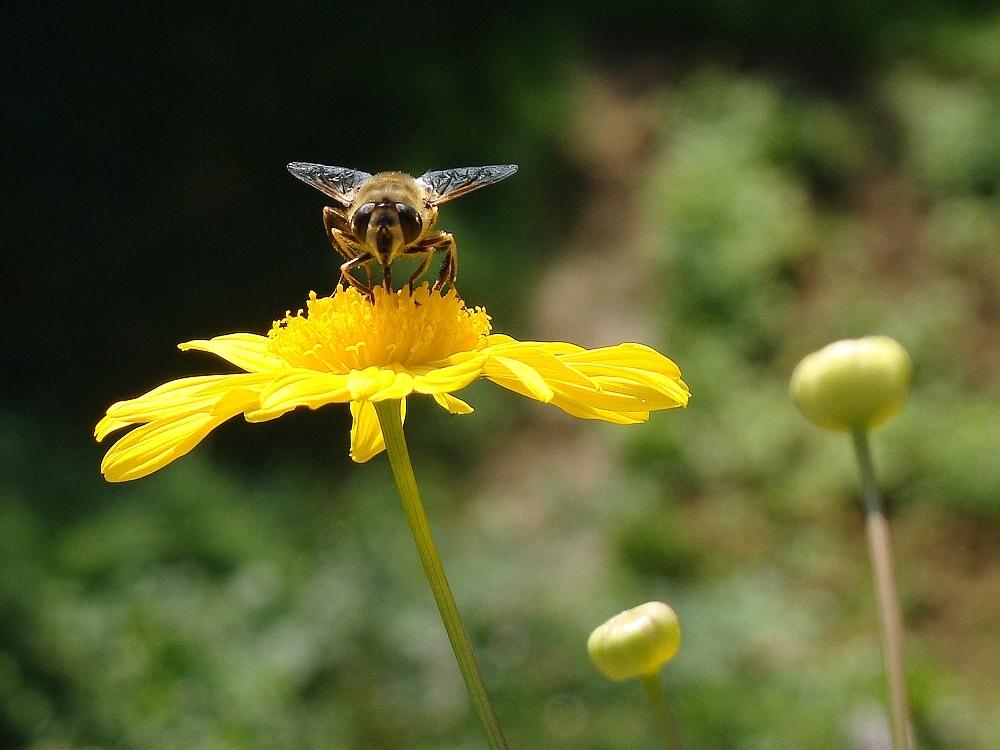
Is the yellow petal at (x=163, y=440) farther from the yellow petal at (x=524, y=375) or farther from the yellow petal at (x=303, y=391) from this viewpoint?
the yellow petal at (x=524, y=375)

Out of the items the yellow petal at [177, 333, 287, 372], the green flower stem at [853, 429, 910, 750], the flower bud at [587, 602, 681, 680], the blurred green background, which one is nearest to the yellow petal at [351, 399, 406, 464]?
the yellow petal at [177, 333, 287, 372]

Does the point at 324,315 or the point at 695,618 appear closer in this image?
the point at 324,315

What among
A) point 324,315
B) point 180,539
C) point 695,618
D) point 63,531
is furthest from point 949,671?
point 324,315

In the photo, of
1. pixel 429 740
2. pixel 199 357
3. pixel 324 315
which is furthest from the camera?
pixel 199 357

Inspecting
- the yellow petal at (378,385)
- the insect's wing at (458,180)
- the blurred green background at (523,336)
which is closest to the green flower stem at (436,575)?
the yellow petal at (378,385)

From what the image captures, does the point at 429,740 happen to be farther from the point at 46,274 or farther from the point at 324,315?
the point at 46,274

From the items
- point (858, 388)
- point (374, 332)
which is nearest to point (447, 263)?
point (374, 332)
